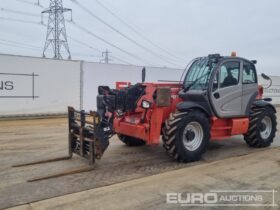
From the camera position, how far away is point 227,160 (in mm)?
7473

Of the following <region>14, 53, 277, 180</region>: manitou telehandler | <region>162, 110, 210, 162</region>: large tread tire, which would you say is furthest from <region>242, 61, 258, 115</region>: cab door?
<region>162, 110, 210, 162</region>: large tread tire

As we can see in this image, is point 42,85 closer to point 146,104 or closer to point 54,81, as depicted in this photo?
point 54,81

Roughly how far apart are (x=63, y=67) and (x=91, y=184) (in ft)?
36.6

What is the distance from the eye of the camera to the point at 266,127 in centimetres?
912

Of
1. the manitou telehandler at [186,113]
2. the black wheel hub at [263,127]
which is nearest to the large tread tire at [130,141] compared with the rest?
the manitou telehandler at [186,113]

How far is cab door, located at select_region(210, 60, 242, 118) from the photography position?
7789mm

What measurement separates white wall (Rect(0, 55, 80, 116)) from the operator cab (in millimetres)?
8800

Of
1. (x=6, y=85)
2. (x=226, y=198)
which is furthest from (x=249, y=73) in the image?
(x=6, y=85)

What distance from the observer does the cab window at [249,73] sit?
8.53 m

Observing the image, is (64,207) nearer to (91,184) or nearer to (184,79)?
(91,184)

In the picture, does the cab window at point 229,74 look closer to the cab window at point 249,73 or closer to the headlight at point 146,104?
the cab window at point 249,73

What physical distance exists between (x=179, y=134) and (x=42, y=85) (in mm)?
10052

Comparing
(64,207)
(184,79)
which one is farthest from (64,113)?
(64,207)

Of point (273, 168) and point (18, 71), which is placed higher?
point (18, 71)
